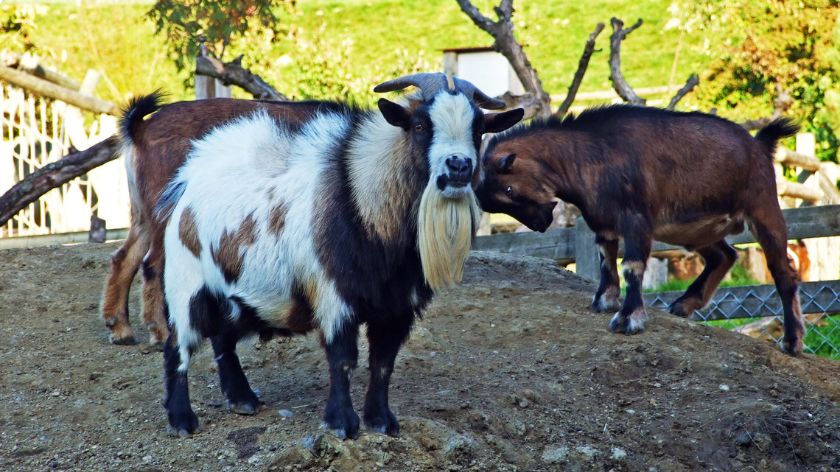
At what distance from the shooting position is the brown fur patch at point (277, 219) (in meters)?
5.14

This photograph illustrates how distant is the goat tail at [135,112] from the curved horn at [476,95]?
2153 mm

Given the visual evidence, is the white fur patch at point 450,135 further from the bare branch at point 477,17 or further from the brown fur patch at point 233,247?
the bare branch at point 477,17

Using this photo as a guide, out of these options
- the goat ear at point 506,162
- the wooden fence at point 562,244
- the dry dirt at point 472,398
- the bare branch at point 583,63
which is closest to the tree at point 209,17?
the bare branch at point 583,63

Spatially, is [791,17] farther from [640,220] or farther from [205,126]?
[205,126]

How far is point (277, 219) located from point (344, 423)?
945 mm

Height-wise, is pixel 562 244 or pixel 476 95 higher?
pixel 476 95

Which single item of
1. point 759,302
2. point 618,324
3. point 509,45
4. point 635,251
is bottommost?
point 759,302

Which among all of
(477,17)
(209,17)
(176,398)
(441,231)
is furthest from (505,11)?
(176,398)

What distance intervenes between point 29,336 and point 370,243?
9.80 feet

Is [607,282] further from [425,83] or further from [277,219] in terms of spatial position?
[277,219]

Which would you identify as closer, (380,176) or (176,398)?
(380,176)

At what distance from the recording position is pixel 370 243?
4977 mm

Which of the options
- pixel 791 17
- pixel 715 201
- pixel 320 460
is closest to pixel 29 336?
pixel 320 460

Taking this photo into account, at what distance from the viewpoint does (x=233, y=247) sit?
5.24 metres
